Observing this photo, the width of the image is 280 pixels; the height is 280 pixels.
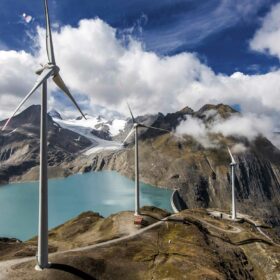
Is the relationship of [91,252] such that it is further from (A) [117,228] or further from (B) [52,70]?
(B) [52,70]

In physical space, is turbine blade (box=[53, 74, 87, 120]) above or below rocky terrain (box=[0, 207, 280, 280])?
above

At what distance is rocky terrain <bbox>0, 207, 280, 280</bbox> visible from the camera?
69625mm

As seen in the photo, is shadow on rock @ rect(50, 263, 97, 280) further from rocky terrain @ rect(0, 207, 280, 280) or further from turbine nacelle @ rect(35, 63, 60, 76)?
turbine nacelle @ rect(35, 63, 60, 76)

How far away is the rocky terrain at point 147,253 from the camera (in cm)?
6962

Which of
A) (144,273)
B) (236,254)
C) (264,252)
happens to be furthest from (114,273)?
(264,252)

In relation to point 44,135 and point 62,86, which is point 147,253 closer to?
point 44,135

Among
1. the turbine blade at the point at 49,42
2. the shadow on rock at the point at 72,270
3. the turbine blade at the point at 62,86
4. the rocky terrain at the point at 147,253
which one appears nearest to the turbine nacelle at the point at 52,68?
the turbine blade at the point at 49,42

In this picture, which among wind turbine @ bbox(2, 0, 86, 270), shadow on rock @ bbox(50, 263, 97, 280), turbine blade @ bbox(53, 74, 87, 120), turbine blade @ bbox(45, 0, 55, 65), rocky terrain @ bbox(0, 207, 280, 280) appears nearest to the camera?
wind turbine @ bbox(2, 0, 86, 270)

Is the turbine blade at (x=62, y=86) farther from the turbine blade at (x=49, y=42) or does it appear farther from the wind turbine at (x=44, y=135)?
the turbine blade at (x=49, y=42)

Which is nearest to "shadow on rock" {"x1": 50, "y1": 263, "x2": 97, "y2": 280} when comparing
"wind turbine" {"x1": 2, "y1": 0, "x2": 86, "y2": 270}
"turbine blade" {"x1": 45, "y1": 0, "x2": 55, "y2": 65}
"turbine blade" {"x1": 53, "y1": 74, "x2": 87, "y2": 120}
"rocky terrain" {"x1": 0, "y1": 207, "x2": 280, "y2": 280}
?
"rocky terrain" {"x1": 0, "y1": 207, "x2": 280, "y2": 280}

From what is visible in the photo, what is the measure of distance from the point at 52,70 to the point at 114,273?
1588 inches

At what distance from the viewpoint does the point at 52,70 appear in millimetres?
59344

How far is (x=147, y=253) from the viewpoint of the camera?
85062mm

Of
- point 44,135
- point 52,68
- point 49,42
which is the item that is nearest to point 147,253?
point 44,135
